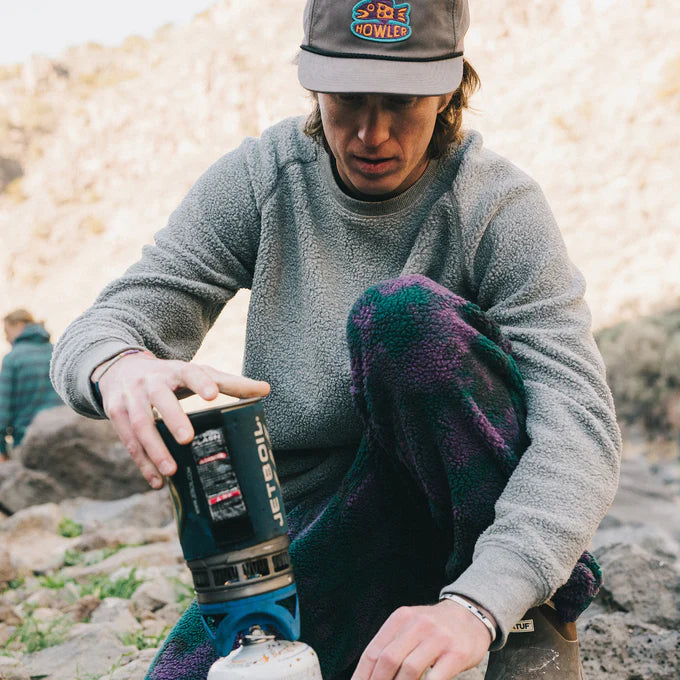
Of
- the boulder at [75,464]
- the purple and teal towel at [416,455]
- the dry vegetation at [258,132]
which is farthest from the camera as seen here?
the dry vegetation at [258,132]

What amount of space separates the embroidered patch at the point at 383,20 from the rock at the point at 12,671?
167 cm

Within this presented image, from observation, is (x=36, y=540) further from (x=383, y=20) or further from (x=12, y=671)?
(x=383, y=20)

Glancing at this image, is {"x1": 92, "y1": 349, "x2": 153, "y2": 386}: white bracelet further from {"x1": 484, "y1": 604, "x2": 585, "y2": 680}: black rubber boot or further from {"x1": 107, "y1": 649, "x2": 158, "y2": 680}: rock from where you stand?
{"x1": 107, "y1": 649, "x2": 158, "y2": 680}: rock

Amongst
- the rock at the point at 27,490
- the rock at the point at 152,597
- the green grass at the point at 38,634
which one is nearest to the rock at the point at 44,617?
the green grass at the point at 38,634

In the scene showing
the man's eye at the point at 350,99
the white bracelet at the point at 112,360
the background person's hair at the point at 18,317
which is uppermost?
the man's eye at the point at 350,99

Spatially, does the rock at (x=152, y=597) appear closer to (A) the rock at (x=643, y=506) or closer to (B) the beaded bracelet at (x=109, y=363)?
(B) the beaded bracelet at (x=109, y=363)

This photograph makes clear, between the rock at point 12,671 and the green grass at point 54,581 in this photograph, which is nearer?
the rock at point 12,671

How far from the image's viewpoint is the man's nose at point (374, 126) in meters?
1.96

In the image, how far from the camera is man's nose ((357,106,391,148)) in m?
A: 1.96

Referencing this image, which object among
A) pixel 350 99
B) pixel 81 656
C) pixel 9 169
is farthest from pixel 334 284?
pixel 9 169

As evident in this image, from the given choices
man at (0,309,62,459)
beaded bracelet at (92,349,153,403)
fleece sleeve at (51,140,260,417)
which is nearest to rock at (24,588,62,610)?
fleece sleeve at (51,140,260,417)

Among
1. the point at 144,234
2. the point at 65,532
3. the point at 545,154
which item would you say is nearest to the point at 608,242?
the point at 545,154

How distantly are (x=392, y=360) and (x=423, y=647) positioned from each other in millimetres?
489

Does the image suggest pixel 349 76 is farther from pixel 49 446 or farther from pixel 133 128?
pixel 133 128
